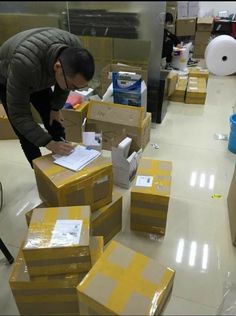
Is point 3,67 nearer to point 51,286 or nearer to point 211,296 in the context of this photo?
point 51,286

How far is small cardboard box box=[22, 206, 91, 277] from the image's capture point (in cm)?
114

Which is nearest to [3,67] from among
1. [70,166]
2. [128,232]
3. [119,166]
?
[70,166]

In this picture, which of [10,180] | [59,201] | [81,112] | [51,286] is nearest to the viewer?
[51,286]

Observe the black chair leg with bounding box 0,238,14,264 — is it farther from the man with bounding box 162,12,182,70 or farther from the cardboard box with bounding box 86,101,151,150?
the man with bounding box 162,12,182,70

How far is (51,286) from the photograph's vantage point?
4.07 feet

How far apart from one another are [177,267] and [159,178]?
0.53 metres

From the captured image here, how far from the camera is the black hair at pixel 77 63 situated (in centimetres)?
131

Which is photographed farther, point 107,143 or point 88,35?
point 88,35

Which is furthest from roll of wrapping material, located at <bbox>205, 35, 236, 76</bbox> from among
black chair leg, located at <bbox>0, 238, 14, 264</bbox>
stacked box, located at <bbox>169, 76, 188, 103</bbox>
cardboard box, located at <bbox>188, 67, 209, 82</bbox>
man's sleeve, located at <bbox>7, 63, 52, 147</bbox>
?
black chair leg, located at <bbox>0, 238, 14, 264</bbox>

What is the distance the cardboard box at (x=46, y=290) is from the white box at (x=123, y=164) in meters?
0.79

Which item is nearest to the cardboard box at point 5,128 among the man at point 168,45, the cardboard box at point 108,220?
the cardboard box at point 108,220

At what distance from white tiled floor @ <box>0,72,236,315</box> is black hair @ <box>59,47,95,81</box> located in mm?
1062

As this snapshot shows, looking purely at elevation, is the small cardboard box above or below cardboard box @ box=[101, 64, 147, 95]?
below

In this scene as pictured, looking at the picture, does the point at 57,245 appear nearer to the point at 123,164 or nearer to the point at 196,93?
the point at 123,164
